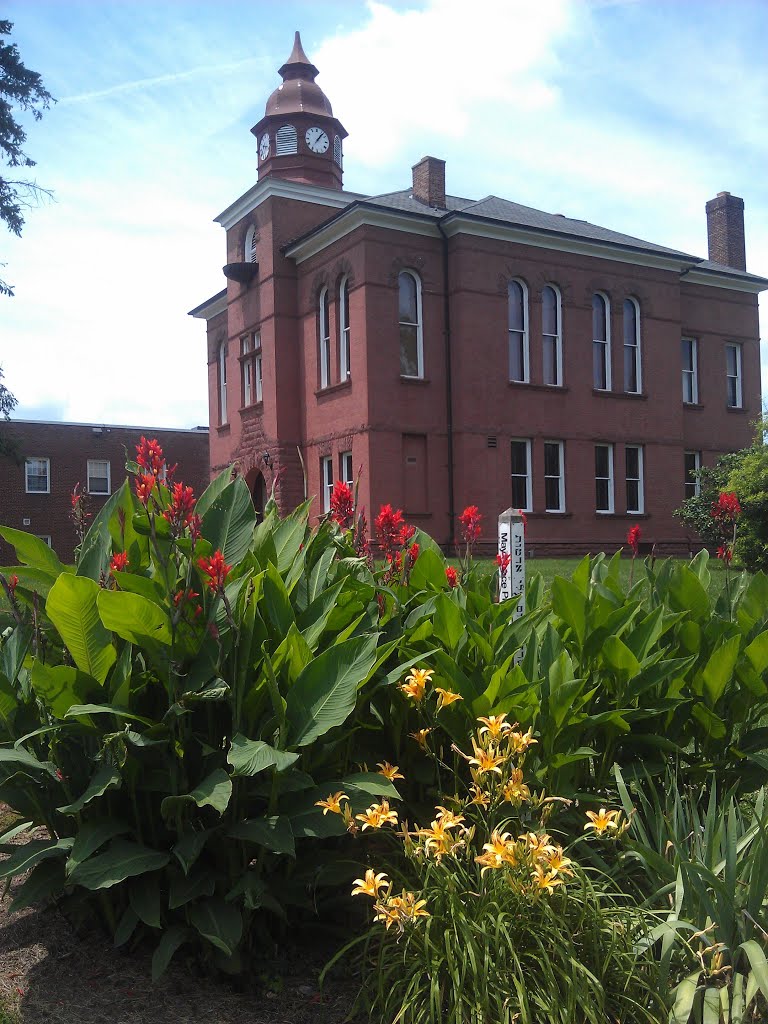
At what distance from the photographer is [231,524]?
3521 millimetres

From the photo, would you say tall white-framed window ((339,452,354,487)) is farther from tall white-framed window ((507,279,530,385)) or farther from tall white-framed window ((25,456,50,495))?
tall white-framed window ((25,456,50,495))

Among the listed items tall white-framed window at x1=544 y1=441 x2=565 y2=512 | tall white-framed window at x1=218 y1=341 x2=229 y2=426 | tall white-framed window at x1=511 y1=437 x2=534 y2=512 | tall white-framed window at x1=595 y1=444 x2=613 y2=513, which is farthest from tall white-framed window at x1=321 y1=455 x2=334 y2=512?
tall white-framed window at x1=595 y1=444 x2=613 y2=513

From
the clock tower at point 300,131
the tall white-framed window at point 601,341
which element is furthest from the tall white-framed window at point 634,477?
the clock tower at point 300,131

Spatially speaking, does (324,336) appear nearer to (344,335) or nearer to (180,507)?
(344,335)

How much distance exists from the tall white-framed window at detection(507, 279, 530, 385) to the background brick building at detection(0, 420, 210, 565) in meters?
18.5

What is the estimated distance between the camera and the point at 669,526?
2703 centimetres

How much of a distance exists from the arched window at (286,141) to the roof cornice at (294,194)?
2.04m

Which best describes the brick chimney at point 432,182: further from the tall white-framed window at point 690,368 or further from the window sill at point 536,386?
the tall white-framed window at point 690,368

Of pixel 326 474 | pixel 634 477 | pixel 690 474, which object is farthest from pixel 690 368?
pixel 326 474

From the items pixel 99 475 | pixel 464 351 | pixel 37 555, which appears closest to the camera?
pixel 37 555

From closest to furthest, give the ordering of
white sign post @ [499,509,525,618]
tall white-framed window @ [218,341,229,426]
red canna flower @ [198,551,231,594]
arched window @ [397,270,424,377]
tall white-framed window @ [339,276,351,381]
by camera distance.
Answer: red canna flower @ [198,551,231,594] → white sign post @ [499,509,525,618] → arched window @ [397,270,424,377] → tall white-framed window @ [339,276,351,381] → tall white-framed window @ [218,341,229,426]

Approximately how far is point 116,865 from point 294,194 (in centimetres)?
2510

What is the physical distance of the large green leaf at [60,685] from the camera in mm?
2951

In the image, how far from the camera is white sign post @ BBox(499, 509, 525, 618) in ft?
14.8
